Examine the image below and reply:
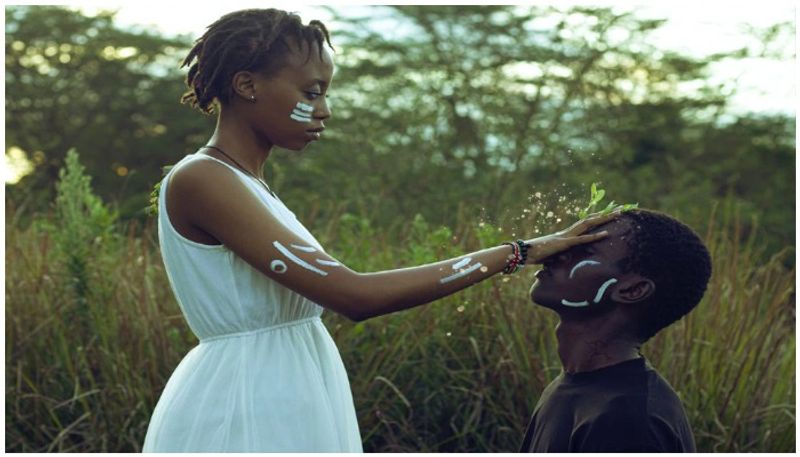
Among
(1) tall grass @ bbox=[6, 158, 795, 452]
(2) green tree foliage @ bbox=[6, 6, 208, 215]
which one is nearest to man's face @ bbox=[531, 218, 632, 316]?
(1) tall grass @ bbox=[6, 158, 795, 452]

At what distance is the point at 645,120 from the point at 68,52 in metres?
7.69

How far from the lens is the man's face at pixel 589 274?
3166 mm

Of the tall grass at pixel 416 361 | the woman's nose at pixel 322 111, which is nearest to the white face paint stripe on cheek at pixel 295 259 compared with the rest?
the woman's nose at pixel 322 111

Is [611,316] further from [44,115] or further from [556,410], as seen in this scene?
[44,115]

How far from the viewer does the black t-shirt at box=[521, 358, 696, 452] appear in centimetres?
287

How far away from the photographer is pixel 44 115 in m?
15.1

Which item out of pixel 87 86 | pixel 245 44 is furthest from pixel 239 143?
pixel 87 86

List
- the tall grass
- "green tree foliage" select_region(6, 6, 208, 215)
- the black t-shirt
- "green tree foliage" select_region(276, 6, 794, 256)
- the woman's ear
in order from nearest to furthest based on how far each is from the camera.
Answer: the black t-shirt
the woman's ear
the tall grass
"green tree foliage" select_region(276, 6, 794, 256)
"green tree foliage" select_region(6, 6, 208, 215)

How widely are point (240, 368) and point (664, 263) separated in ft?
4.00

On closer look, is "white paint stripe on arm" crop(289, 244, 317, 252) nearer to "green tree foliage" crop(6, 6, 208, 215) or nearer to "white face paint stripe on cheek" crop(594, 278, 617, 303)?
"white face paint stripe on cheek" crop(594, 278, 617, 303)

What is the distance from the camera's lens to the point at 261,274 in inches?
124

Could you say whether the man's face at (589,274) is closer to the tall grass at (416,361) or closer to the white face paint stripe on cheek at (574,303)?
the white face paint stripe on cheek at (574,303)

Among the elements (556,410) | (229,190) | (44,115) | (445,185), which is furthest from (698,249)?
(44,115)

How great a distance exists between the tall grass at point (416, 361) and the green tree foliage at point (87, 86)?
27.6ft
